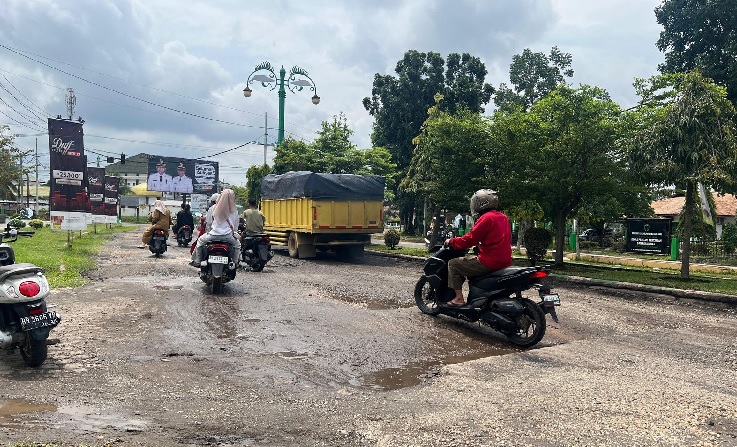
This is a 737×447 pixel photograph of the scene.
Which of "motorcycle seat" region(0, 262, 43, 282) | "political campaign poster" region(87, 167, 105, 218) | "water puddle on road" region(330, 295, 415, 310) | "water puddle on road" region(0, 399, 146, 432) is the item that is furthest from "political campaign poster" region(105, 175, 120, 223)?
"water puddle on road" region(0, 399, 146, 432)

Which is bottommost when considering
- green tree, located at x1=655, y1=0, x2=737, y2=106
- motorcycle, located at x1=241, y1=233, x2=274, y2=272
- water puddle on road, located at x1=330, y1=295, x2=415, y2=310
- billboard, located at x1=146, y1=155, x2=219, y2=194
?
water puddle on road, located at x1=330, y1=295, x2=415, y2=310

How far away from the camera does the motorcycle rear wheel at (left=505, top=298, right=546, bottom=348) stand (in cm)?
673

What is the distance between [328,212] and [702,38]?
18.0 metres

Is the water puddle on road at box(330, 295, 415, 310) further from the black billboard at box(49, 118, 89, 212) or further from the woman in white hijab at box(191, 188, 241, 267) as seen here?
the black billboard at box(49, 118, 89, 212)

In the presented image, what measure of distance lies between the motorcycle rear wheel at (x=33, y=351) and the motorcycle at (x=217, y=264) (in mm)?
4550

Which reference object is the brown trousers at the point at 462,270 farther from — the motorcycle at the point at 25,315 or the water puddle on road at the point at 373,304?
the motorcycle at the point at 25,315

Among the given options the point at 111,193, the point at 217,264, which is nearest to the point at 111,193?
the point at 111,193

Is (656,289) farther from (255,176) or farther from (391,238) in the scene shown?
(255,176)

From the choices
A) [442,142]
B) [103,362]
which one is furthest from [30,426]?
[442,142]

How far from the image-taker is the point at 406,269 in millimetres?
16078

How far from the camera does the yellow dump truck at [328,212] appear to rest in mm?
17156

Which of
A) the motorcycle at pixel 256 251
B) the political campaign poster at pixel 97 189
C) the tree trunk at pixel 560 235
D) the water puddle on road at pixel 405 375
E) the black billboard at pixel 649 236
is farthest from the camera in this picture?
the political campaign poster at pixel 97 189

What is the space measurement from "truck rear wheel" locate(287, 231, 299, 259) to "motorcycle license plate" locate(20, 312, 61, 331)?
1258 cm

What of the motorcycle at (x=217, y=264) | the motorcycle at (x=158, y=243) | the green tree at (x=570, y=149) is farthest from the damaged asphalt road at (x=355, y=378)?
the motorcycle at (x=158, y=243)
